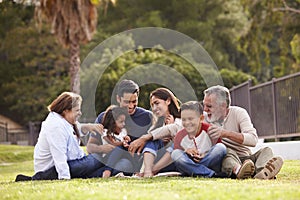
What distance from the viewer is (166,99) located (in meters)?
9.17

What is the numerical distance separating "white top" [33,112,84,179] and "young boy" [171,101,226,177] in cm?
127

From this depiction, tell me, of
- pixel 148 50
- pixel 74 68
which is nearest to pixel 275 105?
pixel 74 68

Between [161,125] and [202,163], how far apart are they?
0.93 meters

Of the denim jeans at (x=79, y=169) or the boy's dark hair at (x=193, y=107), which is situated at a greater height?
the boy's dark hair at (x=193, y=107)

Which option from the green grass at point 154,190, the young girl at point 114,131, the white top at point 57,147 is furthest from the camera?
the young girl at point 114,131

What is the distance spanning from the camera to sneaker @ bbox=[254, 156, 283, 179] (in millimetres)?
8219

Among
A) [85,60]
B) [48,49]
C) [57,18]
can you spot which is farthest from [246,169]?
[48,49]

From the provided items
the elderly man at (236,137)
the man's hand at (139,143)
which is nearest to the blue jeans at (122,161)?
the man's hand at (139,143)

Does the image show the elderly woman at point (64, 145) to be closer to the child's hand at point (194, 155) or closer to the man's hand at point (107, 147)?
the man's hand at point (107, 147)

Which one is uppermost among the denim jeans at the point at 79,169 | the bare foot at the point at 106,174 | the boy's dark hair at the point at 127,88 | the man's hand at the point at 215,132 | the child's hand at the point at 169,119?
the boy's dark hair at the point at 127,88

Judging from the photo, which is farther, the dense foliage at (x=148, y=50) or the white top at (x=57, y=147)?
the dense foliage at (x=148, y=50)

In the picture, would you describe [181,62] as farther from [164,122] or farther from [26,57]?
[164,122]

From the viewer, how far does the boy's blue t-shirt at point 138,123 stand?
930 cm

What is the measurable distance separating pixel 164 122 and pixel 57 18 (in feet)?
64.0
